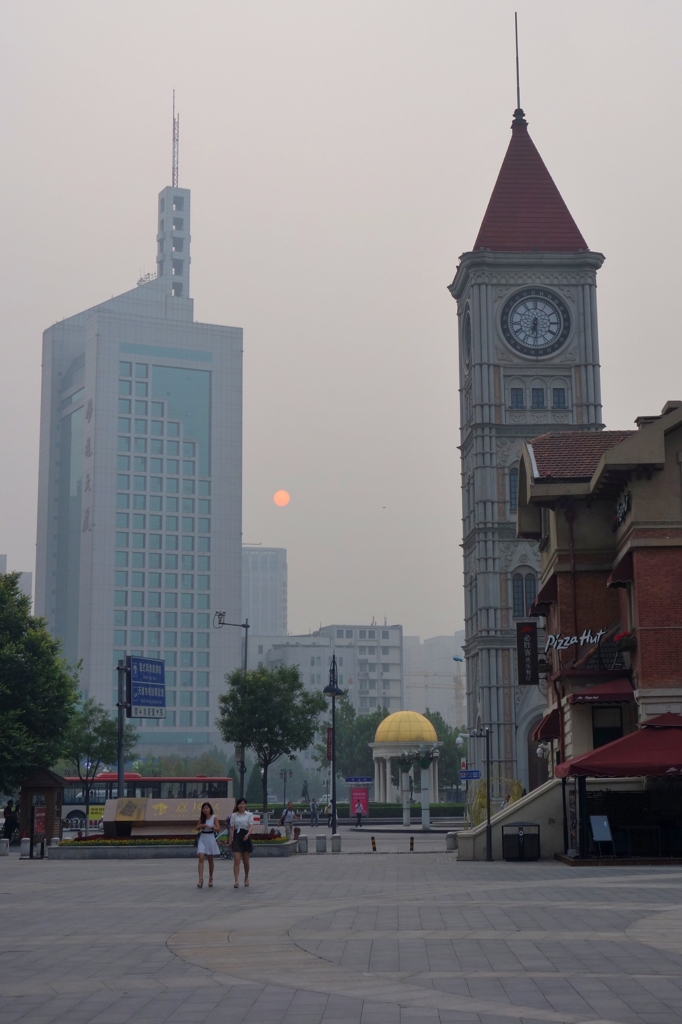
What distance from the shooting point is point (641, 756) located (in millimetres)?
32688

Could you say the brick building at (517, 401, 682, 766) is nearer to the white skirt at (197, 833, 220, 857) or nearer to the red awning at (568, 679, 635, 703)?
the red awning at (568, 679, 635, 703)

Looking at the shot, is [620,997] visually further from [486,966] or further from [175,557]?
[175,557]

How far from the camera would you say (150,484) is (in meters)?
184

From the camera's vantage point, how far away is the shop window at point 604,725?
A: 38.9m

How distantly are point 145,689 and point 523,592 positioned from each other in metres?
35.5

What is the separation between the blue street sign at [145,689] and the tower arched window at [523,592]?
32991 millimetres

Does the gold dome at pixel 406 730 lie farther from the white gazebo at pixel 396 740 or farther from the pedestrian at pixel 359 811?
the pedestrian at pixel 359 811

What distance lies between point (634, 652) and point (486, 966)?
23175mm

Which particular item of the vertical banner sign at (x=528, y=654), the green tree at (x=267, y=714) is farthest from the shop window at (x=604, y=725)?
the green tree at (x=267, y=714)

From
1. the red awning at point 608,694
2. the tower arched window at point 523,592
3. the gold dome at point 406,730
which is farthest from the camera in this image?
the gold dome at point 406,730

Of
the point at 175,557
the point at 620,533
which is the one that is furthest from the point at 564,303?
the point at 175,557

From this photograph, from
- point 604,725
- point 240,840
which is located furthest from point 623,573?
point 240,840

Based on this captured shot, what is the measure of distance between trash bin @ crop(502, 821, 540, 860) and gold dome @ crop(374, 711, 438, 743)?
196 ft

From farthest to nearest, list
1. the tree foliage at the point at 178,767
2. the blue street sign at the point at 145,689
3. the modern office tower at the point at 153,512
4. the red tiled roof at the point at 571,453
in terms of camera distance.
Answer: the modern office tower at the point at 153,512
the tree foliage at the point at 178,767
the blue street sign at the point at 145,689
the red tiled roof at the point at 571,453
